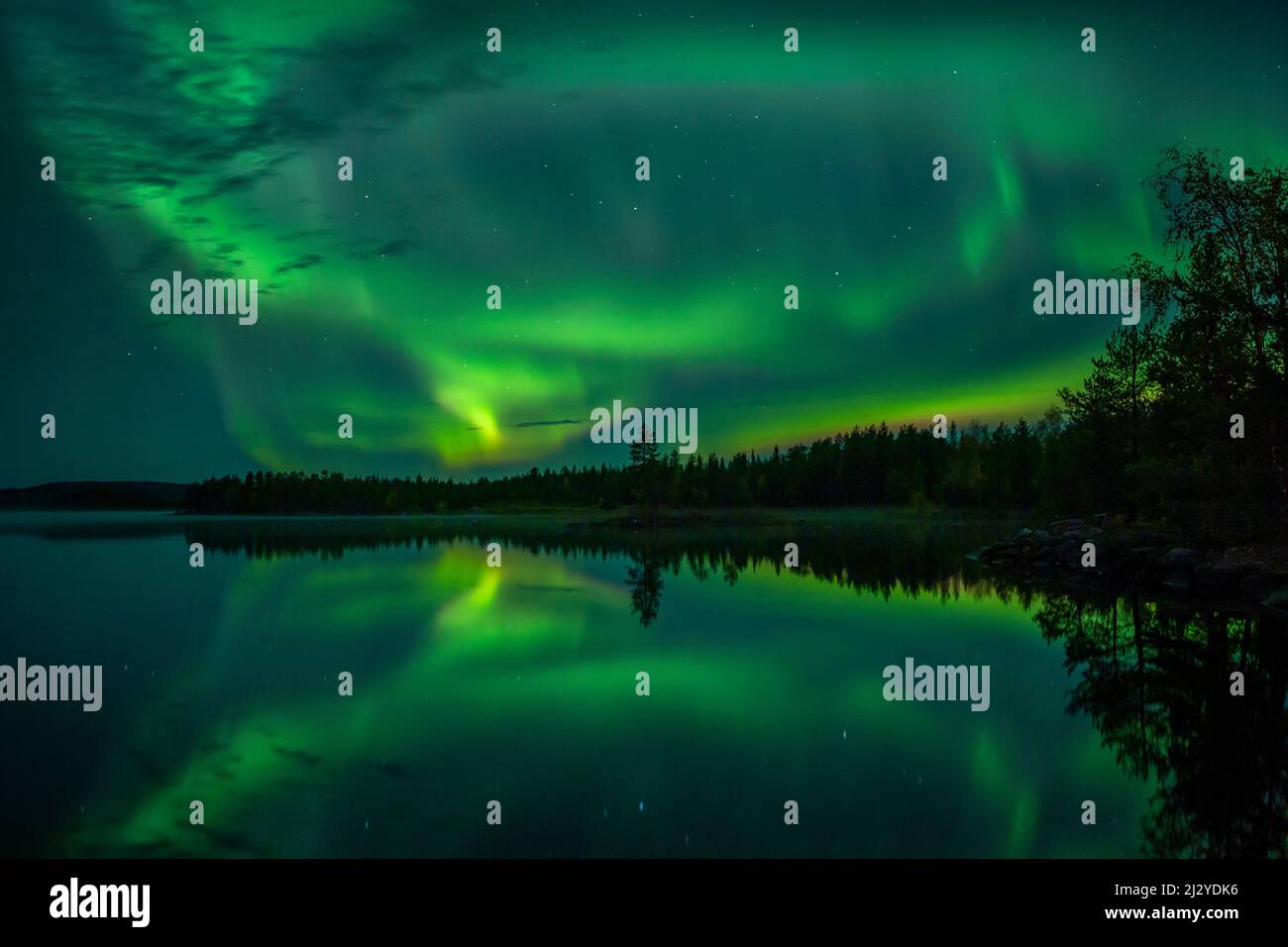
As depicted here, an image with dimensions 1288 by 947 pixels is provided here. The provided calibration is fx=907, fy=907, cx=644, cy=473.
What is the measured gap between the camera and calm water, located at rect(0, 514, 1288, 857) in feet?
37.2

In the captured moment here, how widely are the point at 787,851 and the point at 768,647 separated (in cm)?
1325

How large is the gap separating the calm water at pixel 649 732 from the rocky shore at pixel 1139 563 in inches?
152

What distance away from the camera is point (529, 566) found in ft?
172

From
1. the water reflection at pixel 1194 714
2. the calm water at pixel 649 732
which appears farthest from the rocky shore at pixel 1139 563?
the water reflection at pixel 1194 714

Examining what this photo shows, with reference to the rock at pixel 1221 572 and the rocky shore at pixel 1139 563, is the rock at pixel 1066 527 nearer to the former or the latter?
the rocky shore at pixel 1139 563

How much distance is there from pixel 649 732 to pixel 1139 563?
3260cm

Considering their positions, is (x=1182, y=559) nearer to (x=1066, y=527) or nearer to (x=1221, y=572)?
(x=1221, y=572)

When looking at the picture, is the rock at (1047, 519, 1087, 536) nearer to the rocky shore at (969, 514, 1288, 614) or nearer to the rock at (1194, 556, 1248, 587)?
the rocky shore at (969, 514, 1288, 614)

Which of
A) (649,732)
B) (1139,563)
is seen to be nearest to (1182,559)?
(1139,563)

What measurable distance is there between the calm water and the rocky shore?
12.7 feet

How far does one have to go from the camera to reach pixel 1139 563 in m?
40.0

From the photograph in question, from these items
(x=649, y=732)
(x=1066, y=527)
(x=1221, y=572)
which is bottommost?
(x=649, y=732)

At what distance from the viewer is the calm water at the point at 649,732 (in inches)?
446
